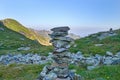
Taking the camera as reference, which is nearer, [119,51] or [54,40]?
[54,40]

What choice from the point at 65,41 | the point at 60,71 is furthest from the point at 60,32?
the point at 60,71

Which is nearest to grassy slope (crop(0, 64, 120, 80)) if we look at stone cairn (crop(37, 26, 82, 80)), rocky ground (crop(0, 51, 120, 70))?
rocky ground (crop(0, 51, 120, 70))

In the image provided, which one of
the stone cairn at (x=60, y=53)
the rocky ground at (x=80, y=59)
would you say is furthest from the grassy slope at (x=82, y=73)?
the stone cairn at (x=60, y=53)

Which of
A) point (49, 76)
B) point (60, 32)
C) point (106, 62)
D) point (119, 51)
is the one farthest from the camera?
point (119, 51)

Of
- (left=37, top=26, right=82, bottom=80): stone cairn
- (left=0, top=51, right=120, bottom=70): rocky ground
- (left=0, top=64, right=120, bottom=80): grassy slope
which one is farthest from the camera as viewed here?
(left=0, top=51, right=120, bottom=70): rocky ground

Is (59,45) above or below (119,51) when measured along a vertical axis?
above

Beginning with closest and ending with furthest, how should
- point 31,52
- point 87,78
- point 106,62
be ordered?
point 87,78 → point 106,62 → point 31,52

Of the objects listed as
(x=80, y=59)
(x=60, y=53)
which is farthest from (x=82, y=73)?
(x=80, y=59)

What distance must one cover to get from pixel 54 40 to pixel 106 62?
20.1m

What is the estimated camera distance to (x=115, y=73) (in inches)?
1292

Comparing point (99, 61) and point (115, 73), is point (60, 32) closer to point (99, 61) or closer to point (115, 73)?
point (115, 73)

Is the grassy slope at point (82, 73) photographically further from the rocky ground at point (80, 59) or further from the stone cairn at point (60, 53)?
the stone cairn at point (60, 53)

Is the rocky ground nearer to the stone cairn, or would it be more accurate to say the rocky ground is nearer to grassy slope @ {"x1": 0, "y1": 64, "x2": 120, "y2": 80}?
the stone cairn

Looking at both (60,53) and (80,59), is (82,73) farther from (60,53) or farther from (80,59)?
(80,59)
